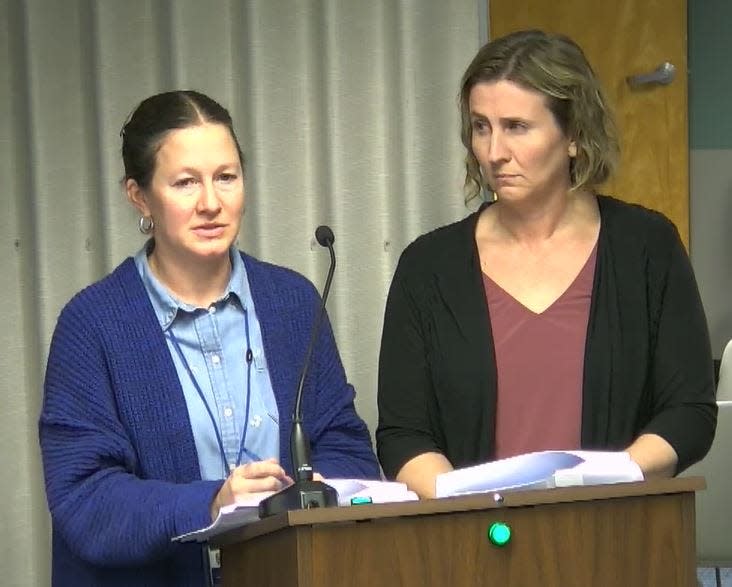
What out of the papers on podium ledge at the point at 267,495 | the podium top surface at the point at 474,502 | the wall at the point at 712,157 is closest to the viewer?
the podium top surface at the point at 474,502

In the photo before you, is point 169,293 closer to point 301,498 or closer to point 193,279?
point 193,279

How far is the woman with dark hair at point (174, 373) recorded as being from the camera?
2418 millimetres

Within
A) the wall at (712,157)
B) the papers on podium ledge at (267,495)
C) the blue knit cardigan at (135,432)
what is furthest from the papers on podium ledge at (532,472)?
the wall at (712,157)

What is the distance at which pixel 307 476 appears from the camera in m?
2.07

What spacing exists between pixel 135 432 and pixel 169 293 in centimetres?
24

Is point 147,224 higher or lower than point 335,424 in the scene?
higher

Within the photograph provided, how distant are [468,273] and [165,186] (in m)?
0.58

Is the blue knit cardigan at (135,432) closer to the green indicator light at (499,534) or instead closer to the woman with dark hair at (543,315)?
the woman with dark hair at (543,315)

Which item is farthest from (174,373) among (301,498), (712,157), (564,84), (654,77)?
(712,157)

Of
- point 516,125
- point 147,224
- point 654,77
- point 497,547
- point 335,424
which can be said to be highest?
point 654,77

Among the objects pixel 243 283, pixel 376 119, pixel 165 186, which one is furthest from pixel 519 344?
pixel 376 119

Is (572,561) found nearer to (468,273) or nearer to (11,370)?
(468,273)

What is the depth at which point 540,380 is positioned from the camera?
2701 mm

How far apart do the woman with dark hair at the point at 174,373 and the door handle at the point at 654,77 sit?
6.52 feet
